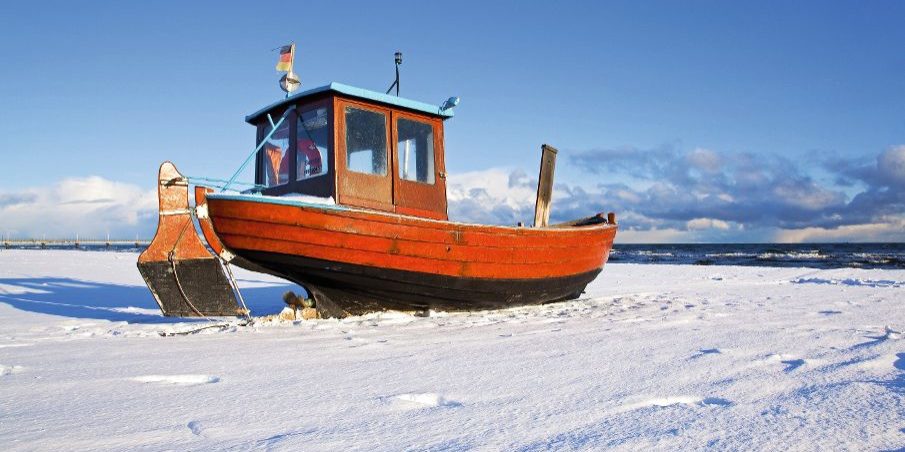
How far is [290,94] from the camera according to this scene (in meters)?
6.13

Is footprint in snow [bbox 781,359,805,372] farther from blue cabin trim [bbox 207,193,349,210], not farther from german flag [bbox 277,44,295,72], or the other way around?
german flag [bbox 277,44,295,72]

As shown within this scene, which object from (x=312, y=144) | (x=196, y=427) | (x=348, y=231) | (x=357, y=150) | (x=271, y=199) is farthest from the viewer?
(x=312, y=144)

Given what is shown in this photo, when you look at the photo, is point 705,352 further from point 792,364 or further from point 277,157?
point 277,157

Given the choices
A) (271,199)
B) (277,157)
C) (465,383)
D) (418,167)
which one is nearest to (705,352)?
(465,383)

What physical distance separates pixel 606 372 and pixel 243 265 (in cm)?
357

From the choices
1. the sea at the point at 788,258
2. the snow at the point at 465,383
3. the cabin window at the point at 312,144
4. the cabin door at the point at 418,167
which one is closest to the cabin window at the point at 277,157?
the cabin window at the point at 312,144

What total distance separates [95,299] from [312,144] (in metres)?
4.43

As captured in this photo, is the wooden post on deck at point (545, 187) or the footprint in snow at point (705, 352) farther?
the wooden post on deck at point (545, 187)

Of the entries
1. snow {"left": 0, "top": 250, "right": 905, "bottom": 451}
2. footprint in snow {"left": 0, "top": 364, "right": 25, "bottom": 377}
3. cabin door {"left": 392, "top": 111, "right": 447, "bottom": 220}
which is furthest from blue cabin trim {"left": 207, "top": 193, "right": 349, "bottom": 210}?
footprint in snow {"left": 0, "top": 364, "right": 25, "bottom": 377}

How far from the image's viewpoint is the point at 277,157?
643 centimetres

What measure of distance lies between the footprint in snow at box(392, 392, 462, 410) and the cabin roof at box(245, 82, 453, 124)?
3.79 m

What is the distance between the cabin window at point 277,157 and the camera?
6.30 metres

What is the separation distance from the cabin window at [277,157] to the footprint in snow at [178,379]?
3.40 meters

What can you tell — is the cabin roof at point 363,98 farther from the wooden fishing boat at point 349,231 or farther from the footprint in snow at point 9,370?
the footprint in snow at point 9,370
